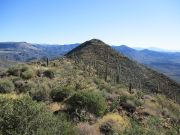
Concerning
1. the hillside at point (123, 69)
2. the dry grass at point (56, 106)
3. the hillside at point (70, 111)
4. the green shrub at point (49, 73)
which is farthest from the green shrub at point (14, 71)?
the dry grass at point (56, 106)

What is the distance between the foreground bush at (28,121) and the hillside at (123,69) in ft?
100

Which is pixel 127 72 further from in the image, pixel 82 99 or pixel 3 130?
pixel 3 130

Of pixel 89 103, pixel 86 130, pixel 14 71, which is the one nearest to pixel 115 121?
pixel 89 103

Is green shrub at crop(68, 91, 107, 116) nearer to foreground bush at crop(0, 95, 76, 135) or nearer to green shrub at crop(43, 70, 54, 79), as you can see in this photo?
foreground bush at crop(0, 95, 76, 135)

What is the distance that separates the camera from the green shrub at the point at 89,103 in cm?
1827

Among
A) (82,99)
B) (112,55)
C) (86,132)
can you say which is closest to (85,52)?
(112,55)

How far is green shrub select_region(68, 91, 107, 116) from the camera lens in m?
18.3

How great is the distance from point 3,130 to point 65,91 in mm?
11282

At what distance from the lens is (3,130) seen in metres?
11.2

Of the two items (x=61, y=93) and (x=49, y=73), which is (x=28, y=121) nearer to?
(x=61, y=93)

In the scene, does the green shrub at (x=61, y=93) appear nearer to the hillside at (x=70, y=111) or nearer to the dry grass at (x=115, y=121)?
the hillside at (x=70, y=111)

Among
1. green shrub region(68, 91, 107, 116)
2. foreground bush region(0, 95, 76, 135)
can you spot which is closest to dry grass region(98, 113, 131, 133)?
green shrub region(68, 91, 107, 116)

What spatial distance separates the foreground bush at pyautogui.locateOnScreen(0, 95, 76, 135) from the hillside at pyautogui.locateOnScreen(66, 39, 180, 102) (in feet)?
100

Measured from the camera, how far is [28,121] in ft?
36.9
